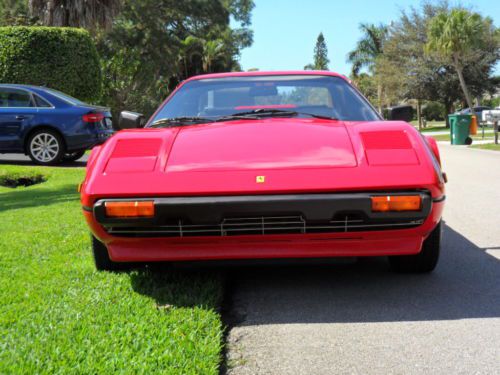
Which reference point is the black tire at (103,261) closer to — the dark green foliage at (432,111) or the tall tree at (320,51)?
the dark green foliage at (432,111)

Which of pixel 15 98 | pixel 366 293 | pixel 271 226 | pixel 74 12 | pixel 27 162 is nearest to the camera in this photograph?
pixel 271 226

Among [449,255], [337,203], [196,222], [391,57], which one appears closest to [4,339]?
[196,222]

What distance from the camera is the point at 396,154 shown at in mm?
3094

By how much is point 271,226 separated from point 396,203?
63 cm

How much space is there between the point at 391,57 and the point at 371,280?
135ft

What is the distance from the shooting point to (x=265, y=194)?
114 inches

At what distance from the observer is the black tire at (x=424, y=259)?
350 cm

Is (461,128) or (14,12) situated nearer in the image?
(461,128)

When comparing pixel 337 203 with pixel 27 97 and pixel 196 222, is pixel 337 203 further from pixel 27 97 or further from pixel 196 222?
pixel 27 97

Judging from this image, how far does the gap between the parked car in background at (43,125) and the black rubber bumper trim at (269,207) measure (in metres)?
7.99

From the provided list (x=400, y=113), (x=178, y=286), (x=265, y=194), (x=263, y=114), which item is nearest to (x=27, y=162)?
(x=263, y=114)

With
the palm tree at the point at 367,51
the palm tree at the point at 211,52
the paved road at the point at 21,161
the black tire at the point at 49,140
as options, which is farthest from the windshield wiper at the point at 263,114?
the palm tree at the point at 367,51

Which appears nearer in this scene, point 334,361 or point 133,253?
point 334,361

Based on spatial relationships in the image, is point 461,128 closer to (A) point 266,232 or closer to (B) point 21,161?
(B) point 21,161
